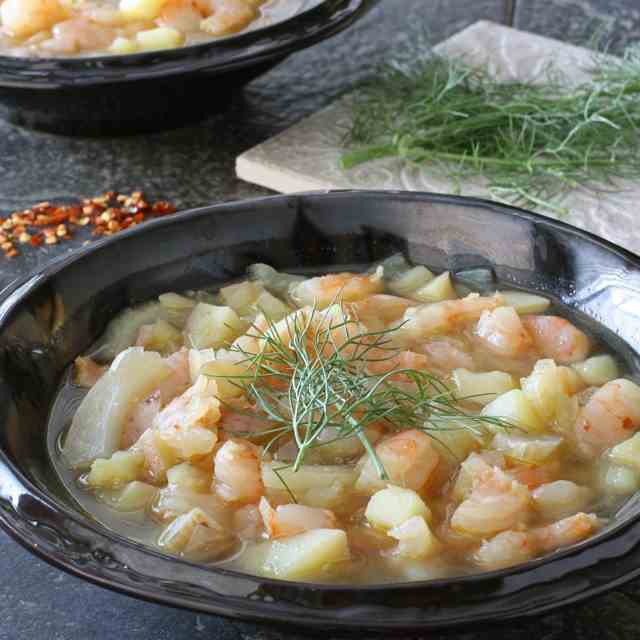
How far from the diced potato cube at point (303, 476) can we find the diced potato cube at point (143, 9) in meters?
1.62

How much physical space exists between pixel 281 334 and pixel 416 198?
0.42m

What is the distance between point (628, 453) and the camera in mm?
1501

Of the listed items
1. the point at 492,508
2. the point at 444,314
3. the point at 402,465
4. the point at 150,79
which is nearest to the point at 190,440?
the point at 402,465

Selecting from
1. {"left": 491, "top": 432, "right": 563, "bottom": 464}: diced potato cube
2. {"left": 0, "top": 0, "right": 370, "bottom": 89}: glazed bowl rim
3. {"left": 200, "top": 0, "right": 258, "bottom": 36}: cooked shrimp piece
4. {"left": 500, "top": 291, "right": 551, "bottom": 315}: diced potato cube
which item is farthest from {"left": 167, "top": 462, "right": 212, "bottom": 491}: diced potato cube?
{"left": 200, "top": 0, "right": 258, "bottom": 36}: cooked shrimp piece

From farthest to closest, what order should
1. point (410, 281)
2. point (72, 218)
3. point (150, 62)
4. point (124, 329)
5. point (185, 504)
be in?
point (72, 218)
point (150, 62)
point (410, 281)
point (124, 329)
point (185, 504)

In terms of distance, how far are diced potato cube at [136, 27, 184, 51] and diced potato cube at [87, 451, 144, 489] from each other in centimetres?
137

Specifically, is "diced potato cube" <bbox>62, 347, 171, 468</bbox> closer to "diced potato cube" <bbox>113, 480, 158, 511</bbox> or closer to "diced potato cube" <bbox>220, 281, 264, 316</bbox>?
"diced potato cube" <bbox>113, 480, 158, 511</bbox>

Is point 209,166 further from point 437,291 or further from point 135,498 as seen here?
point 135,498

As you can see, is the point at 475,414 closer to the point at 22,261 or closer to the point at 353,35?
the point at 22,261

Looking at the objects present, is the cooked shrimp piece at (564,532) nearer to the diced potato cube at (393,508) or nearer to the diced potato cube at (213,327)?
the diced potato cube at (393,508)

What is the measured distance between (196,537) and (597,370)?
65cm

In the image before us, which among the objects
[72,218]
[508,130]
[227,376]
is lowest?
[72,218]

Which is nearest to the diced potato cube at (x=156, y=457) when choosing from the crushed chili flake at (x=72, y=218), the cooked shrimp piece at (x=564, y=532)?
the cooked shrimp piece at (x=564, y=532)

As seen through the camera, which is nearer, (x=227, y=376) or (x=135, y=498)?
(x=135, y=498)
